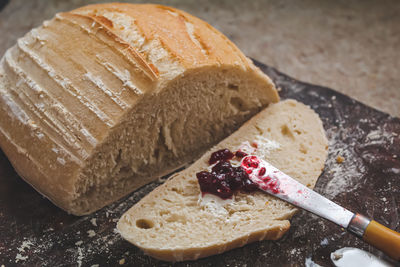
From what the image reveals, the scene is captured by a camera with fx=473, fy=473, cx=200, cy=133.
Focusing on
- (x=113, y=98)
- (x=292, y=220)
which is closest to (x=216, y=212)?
(x=292, y=220)

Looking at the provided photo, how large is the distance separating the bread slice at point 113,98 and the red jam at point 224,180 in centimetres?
47

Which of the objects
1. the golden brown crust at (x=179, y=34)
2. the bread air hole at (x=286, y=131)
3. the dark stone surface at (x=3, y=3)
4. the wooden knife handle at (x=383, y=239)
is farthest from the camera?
the dark stone surface at (x=3, y=3)

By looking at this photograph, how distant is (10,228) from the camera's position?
2.83 meters

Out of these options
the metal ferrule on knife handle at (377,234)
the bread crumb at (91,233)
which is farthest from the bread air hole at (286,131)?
the bread crumb at (91,233)

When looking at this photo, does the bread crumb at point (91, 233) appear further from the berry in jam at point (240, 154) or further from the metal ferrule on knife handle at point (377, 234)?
the metal ferrule on knife handle at point (377, 234)

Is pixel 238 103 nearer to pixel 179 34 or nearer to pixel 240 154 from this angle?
pixel 240 154

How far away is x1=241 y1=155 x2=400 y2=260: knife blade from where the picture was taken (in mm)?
2420

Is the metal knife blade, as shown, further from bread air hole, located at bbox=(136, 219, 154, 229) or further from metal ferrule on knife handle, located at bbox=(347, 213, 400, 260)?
bread air hole, located at bbox=(136, 219, 154, 229)

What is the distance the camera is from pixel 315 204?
266 cm

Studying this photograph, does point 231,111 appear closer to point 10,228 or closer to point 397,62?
point 10,228

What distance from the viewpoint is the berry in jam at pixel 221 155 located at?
302 cm

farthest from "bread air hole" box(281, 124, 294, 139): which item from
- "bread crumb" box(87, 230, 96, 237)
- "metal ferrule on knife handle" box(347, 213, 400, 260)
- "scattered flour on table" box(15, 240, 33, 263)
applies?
"scattered flour on table" box(15, 240, 33, 263)

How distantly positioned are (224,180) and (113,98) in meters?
0.80

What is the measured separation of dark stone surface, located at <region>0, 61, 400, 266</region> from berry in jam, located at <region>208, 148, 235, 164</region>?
441mm
